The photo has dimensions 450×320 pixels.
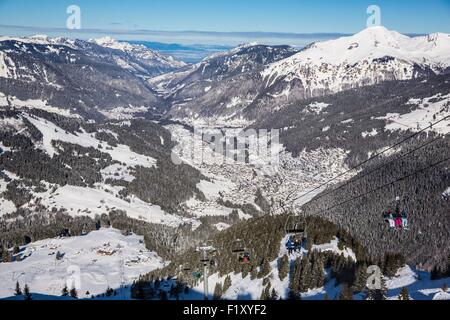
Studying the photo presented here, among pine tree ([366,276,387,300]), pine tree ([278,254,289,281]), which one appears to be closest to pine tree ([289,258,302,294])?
pine tree ([278,254,289,281])

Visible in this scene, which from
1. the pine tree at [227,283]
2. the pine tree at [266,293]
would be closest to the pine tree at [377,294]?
the pine tree at [266,293]

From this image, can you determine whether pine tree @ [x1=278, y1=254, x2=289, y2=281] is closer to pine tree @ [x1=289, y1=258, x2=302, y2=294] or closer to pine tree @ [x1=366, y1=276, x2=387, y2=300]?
pine tree @ [x1=289, y1=258, x2=302, y2=294]

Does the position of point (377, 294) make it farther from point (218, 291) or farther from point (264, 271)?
point (218, 291)

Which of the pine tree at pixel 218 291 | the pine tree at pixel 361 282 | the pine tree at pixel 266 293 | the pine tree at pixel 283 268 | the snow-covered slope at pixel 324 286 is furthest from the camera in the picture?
the pine tree at pixel 218 291

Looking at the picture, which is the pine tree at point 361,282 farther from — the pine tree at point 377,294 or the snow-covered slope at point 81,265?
the snow-covered slope at point 81,265

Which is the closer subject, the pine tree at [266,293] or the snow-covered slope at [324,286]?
the snow-covered slope at [324,286]

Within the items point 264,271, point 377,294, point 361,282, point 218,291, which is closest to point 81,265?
point 218,291

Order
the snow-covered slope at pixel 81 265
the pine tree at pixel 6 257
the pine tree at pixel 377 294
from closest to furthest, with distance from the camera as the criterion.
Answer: the pine tree at pixel 377 294
the snow-covered slope at pixel 81 265
the pine tree at pixel 6 257

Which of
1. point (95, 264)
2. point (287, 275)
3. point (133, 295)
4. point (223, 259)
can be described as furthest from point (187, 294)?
point (95, 264)
